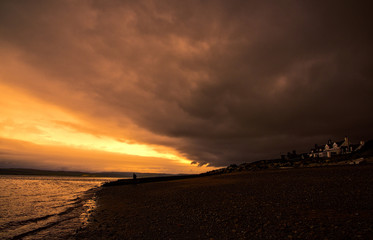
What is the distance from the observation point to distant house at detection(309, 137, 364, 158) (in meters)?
80.0

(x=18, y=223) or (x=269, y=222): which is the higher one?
(x=269, y=222)

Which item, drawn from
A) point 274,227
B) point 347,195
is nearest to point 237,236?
point 274,227

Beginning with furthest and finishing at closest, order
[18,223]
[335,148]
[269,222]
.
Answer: [335,148] → [18,223] → [269,222]

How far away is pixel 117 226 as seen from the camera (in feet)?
39.3

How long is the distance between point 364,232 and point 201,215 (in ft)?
26.4

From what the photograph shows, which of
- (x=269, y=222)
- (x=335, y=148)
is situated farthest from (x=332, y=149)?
(x=269, y=222)

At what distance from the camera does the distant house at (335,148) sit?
8000 centimetres

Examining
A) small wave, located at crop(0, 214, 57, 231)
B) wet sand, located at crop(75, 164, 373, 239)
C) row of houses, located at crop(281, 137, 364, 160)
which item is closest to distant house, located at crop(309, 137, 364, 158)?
row of houses, located at crop(281, 137, 364, 160)

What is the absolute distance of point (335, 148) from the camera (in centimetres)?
8938

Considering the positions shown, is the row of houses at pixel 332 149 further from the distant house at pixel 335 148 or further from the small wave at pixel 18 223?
the small wave at pixel 18 223

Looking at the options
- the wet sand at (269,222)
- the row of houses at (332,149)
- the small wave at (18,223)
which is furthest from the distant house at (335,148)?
the small wave at (18,223)

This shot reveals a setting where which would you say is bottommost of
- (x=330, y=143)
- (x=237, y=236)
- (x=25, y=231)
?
(x=25, y=231)

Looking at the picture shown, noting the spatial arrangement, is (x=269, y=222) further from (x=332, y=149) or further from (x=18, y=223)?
(x=332, y=149)

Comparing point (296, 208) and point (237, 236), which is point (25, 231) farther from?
point (296, 208)
